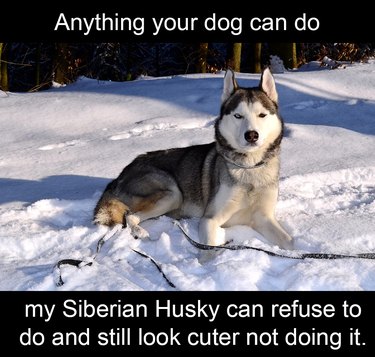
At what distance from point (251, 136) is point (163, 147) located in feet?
8.57

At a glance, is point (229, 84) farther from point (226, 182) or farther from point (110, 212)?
point (110, 212)

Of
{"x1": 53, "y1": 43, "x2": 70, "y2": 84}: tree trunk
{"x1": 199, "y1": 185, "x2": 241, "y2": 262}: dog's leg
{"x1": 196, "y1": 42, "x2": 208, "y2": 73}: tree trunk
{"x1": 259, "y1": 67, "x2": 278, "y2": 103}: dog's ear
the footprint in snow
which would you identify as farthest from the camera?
{"x1": 196, "y1": 42, "x2": 208, "y2": 73}: tree trunk

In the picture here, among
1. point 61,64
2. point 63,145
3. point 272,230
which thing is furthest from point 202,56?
point 272,230

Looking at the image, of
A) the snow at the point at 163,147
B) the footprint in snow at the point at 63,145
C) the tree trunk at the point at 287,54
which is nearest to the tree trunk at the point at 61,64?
the snow at the point at 163,147

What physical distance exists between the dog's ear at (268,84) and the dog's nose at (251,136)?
1.73 feet

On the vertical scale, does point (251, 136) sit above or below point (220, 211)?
above

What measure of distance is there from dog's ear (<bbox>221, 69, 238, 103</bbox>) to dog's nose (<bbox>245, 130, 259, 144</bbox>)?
569mm

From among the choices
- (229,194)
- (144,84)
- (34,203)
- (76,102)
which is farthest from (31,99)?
(229,194)

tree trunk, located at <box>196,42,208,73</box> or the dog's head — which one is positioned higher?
tree trunk, located at <box>196,42,208,73</box>

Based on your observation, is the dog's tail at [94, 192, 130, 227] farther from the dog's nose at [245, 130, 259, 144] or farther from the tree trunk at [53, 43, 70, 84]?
the tree trunk at [53, 43, 70, 84]

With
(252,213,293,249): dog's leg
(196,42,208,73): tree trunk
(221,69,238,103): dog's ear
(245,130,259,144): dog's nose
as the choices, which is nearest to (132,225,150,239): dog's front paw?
(252,213,293,249): dog's leg

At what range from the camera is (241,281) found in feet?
12.3

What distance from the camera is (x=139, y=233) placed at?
4.68 meters

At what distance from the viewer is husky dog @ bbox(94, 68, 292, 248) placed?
15.5 feet
